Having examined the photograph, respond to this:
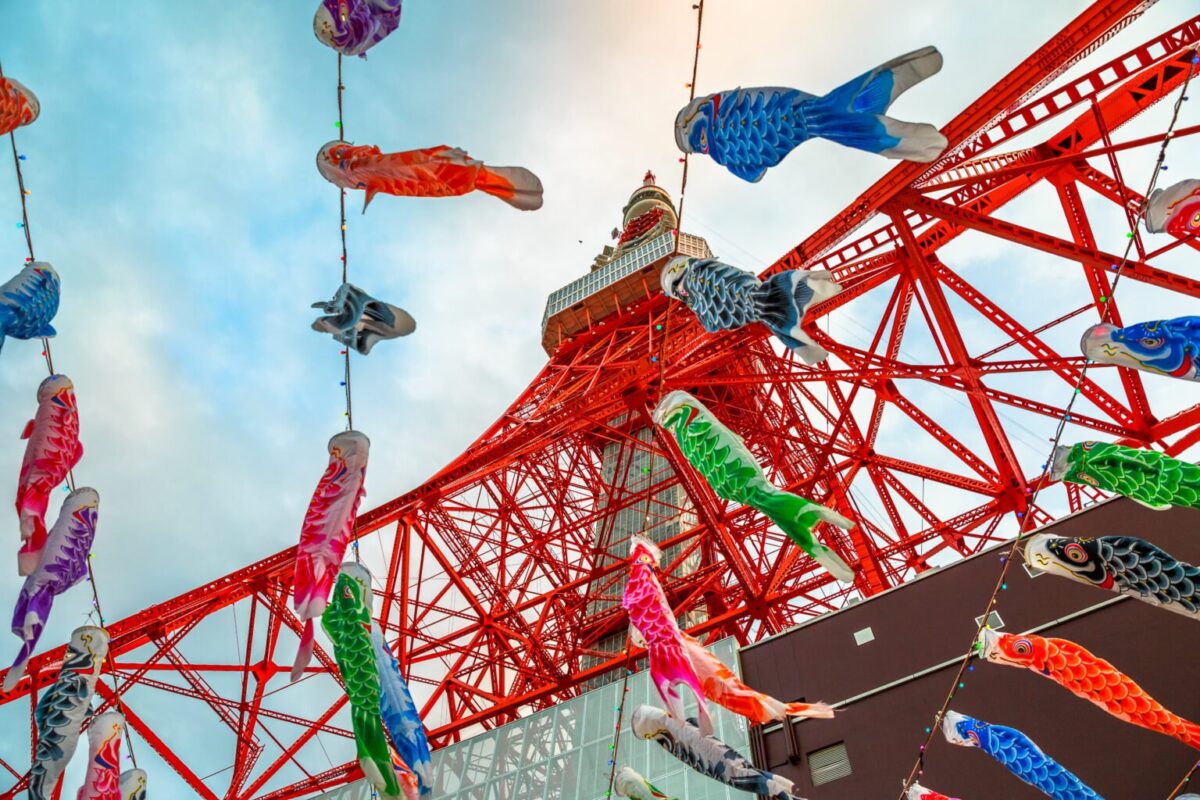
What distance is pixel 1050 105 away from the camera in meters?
10.5

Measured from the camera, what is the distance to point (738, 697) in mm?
8086

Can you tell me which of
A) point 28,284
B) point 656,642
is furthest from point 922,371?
point 28,284

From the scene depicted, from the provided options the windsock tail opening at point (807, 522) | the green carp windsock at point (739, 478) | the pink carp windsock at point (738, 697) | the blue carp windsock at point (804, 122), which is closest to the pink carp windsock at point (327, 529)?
the green carp windsock at point (739, 478)

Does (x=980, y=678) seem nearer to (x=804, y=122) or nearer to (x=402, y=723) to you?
(x=402, y=723)

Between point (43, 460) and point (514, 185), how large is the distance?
5.42 m

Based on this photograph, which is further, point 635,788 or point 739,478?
point 635,788

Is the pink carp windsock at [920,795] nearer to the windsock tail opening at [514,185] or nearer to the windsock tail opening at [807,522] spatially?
the windsock tail opening at [807,522]

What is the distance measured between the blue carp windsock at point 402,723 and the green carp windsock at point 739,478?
3.33 m

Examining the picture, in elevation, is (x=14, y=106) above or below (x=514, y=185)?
above

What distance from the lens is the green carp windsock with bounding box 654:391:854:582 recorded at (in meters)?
6.84

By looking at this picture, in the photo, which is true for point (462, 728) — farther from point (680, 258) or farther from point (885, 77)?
point (885, 77)

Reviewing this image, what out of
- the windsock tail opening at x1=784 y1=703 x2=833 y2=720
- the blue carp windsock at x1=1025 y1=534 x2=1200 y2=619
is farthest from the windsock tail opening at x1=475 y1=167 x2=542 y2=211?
the blue carp windsock at x1=1025 y1=534 x2=1200 y2=619

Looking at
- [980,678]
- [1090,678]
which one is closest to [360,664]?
[1090,678]

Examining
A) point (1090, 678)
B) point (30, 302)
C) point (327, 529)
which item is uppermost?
point (30, 302)
